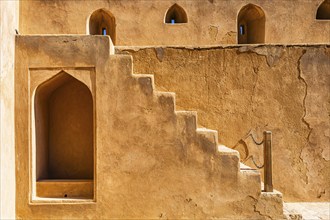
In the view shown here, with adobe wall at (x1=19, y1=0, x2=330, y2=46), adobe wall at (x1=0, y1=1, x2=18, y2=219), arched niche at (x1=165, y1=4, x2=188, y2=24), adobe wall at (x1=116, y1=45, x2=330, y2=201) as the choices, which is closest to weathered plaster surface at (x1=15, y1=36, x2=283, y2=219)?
adobe wall at (x1=0, y1=1, x2=18, y2=219)

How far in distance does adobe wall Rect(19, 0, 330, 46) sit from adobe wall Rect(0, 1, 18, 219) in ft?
7.70

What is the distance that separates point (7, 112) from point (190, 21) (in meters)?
4.45

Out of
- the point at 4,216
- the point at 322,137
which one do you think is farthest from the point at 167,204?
the point at 322,137

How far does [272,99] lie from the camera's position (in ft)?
22.6

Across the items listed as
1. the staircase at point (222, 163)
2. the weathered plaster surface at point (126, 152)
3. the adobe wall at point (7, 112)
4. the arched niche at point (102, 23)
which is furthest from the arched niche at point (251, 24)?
the adobe wall at point (7, 112)

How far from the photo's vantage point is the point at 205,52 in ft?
22.3

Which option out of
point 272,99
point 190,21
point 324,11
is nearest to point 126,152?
point 272,99

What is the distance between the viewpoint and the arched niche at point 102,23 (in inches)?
320

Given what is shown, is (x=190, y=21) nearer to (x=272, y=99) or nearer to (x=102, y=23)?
(x=102, y=23)

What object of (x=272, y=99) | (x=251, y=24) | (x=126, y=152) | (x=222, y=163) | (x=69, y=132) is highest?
(x=251, y=24)

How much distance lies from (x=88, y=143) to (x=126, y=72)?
1.81 meters

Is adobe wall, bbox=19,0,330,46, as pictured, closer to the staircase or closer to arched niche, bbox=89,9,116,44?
arched niche, bbox=89,9,116,44

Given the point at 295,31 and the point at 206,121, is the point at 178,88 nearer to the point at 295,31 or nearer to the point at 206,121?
the point at 206,121

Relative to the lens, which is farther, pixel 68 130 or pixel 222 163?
pixel 68 130
